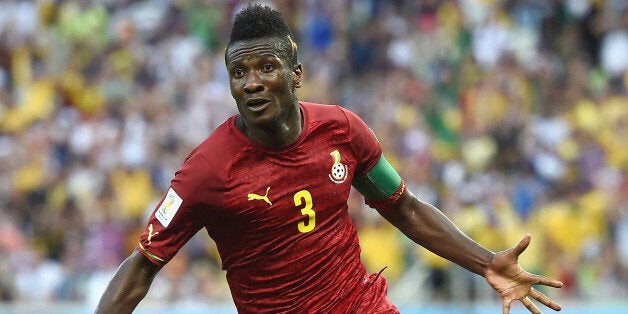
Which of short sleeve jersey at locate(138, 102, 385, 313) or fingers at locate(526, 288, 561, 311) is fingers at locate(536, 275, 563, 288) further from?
short sleeve jersey at locate(138, 102, 385, 313)

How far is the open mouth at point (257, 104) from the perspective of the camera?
5.45 m

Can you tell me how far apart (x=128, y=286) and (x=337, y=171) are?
1152 mm

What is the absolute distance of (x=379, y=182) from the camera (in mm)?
6203

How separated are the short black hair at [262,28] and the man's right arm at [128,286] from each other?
43.0 inches

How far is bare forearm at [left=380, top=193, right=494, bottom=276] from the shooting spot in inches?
245

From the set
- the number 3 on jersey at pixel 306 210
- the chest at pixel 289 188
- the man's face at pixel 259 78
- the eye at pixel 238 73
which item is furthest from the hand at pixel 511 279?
the eye at pixel 238 73

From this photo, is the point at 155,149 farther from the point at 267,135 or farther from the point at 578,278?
the point at 267,135

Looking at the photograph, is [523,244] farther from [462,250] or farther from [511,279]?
[462,250]

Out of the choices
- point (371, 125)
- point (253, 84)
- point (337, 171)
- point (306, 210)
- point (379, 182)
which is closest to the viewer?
point (253, 84)

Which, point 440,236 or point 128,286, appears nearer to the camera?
point 128,286

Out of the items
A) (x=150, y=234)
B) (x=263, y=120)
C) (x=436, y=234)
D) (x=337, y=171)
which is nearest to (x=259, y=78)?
(x=263, y=120)

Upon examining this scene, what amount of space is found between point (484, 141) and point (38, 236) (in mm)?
4897

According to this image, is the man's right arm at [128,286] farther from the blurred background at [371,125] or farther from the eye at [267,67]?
the blurred background at [371,125]

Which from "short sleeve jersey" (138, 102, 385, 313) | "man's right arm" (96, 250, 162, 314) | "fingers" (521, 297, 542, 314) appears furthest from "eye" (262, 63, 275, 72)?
"fingers" (521, 297, 542, 314)
